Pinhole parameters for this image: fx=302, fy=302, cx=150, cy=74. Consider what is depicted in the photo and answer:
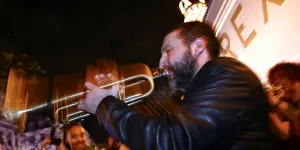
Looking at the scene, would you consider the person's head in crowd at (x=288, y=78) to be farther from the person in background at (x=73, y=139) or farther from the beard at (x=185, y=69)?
the person in background at (x=73, y=139)

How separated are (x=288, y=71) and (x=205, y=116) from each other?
8.27 feet

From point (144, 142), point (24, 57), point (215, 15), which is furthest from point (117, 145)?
point (24, 57)

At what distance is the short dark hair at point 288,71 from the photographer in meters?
3.39

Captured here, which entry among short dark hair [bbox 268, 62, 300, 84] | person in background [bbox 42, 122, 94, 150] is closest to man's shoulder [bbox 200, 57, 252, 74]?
short dark hair [bbox 268, 62, 300, 84]

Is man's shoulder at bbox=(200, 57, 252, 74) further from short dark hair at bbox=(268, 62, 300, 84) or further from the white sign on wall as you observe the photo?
Answer: the white sign on wall

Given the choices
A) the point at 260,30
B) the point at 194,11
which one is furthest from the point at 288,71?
the point at 194,11

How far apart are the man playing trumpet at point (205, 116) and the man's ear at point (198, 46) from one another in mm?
137

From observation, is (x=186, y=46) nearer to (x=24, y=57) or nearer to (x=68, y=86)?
(x=68, y=86)

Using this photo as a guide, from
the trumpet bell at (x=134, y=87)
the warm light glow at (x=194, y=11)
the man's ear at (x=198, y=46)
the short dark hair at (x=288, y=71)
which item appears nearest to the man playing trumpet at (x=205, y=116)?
the man's ear at (x=198, y=46)

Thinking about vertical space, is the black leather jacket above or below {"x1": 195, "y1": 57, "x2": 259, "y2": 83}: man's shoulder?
below

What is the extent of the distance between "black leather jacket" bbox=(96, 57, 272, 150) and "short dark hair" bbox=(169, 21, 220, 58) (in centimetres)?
30

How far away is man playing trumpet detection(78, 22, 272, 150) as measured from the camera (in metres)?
1.30

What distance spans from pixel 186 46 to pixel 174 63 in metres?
0.13

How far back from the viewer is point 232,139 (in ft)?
4.46
